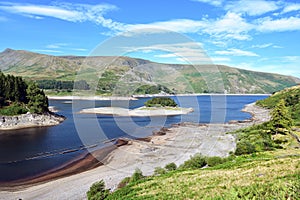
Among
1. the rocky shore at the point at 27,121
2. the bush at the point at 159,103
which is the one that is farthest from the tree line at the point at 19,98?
the bush at the point at 159,103

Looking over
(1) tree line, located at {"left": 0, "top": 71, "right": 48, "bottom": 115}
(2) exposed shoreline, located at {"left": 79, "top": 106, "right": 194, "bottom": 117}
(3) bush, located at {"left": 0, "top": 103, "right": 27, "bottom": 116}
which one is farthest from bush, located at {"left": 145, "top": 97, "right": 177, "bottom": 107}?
(3) bush, located at {"left": 0, "top": 103, "right": 27, "bottom": 116}

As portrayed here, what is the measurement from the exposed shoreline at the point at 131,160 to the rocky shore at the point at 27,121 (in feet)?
111

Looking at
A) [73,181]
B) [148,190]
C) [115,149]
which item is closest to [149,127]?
[115,149]

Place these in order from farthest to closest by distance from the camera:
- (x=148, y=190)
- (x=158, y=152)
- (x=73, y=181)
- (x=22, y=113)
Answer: (x=22, y=113) < (x=158, y=152) < (x=73, y=181) < (x=148, y=190)

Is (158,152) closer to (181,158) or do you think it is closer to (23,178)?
(181,158)

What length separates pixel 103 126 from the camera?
74.0m

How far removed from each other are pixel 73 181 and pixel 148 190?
58.9 feet

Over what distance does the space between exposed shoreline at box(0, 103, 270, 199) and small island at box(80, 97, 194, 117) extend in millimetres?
33168

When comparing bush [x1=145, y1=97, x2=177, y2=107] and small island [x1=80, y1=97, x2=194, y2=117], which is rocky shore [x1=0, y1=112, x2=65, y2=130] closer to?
small island [x1=80, y1=97, x2=194, y2=117]

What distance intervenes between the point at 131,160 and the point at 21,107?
1948 inches

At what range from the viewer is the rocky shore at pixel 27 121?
68.1m

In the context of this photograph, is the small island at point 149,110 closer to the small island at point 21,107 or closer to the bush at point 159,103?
the bush at point 159,103

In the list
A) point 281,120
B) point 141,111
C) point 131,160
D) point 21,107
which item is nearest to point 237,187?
point 131,160

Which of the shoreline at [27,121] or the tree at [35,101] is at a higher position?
the tree at [35,101]
